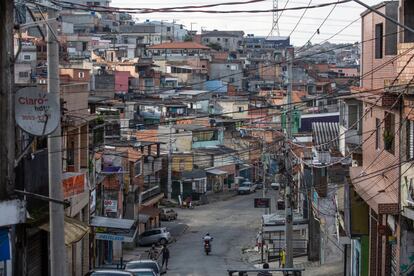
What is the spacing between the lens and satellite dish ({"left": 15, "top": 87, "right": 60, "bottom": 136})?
15.4 m

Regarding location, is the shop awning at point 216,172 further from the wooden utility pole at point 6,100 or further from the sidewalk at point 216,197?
the wooden utility pole at point 6,100

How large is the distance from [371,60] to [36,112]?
565 inches

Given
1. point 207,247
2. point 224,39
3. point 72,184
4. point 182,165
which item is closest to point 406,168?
point 72,184

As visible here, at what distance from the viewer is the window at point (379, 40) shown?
1021 inches

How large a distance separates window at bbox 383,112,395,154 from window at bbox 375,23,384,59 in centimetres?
256

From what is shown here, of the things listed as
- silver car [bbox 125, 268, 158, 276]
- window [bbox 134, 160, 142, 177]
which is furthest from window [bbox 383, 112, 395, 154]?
window [bbox 134, 160, 142, 177]

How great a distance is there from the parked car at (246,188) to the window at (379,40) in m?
53.1

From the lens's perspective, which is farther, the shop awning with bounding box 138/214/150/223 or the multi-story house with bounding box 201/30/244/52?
the multi-story house with bounding box 201/30/244/52

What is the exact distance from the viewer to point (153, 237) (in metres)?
50.5

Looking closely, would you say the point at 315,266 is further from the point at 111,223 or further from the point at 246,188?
the point at 246,188

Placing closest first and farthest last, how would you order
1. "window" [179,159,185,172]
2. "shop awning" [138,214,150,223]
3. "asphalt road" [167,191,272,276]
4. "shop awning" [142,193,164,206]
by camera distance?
"asphalt road" [167,191,272,276], "shop awning" [138,214,150,223], "shop awning" [142,193,164,206], "window" [179,159,185,172]

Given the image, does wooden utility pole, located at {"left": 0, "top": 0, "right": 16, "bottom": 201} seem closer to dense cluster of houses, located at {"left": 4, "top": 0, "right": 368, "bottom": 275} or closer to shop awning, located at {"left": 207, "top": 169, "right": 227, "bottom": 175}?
dense cluster of houses, located at {"left": 4, "top": 0, "right": 368, "bottom": 275}

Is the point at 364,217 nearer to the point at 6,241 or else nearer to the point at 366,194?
the point at 366,194

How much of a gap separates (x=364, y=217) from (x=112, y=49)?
90250 mm
